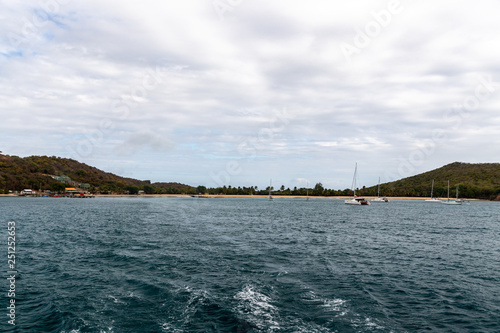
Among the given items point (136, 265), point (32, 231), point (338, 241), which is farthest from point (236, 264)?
point (32, 231)

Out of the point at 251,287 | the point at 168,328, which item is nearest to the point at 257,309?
the point at 251,287

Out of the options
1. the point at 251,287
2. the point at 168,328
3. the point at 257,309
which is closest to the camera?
the point at 168,328

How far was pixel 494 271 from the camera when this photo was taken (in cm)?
3559

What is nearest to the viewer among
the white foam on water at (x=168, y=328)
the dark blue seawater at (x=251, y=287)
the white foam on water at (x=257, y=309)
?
the white foam on water at (x=168, y=328)

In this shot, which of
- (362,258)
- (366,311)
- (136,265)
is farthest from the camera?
(362,258)

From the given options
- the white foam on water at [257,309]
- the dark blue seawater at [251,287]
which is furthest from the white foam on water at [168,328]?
the white foam on water at [257,309]

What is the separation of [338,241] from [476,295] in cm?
2831

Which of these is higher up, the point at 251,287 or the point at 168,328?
the point at 251,287

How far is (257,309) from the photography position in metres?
22.9

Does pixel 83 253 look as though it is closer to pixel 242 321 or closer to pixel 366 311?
pixel 242 321

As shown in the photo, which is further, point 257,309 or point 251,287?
point 251,287

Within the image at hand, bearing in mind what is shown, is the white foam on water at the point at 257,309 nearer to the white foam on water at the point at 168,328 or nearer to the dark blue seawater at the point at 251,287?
the dark blue seawater at the point at 251,287

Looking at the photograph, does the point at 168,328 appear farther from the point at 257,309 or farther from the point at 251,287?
the point at 251,287

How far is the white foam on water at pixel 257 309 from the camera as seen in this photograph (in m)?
20.5
